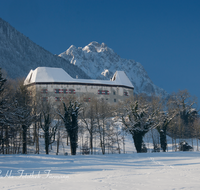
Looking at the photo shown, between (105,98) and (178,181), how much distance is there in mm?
54350

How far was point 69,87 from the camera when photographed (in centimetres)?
6259

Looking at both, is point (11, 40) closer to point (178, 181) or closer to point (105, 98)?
point (105, 98)

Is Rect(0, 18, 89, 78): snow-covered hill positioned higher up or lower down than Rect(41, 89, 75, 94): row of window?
higher up

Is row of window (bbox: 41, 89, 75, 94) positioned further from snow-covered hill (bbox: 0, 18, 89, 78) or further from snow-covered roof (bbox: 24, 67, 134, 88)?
snow-covered hill (bbox: 0, 18, 89, 78)

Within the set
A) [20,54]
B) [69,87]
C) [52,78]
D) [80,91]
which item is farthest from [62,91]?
[20,54]

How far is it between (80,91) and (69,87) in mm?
3053

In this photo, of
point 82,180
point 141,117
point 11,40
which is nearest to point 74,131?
point 141,117

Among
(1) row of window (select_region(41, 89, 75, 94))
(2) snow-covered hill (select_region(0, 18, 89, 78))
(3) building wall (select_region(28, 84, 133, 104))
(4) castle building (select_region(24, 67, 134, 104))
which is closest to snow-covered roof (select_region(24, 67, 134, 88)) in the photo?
(4) castle building (select_region(24, 67, 134, 104))

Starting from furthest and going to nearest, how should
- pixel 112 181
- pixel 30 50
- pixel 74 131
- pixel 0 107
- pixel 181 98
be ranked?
pixel 30 50, pixel 181 98, pixel 74 131, pixel 0 107, pixel 112 181

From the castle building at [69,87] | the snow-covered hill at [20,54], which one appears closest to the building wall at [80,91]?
the castle building at [69,87]

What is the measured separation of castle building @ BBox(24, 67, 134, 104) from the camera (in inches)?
2396

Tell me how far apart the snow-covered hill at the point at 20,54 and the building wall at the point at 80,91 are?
74.4 m

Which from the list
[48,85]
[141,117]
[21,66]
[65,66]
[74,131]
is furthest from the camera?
[65,66]

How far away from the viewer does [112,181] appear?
10789 mm
